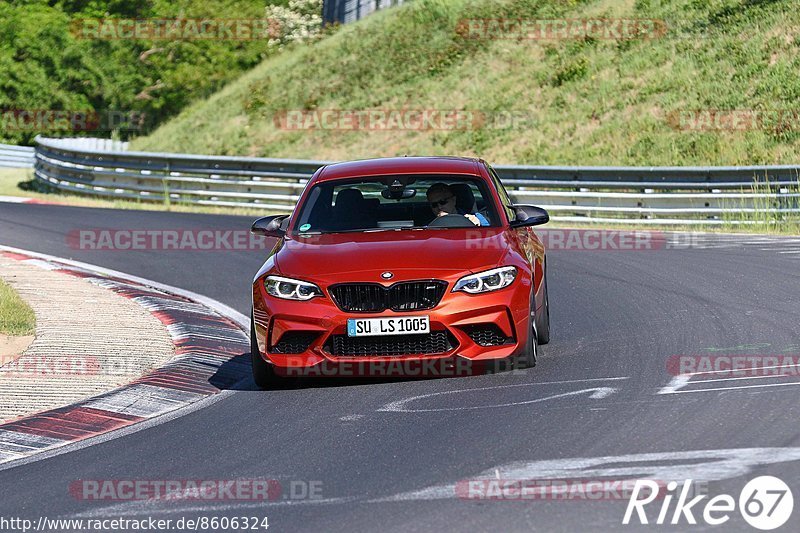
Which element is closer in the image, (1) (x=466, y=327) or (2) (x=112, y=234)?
(1) (x=466, y=327)

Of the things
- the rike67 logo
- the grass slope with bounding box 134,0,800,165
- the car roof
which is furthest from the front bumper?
the grass slope with bounding box 134,0,800,165

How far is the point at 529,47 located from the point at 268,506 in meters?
39.2

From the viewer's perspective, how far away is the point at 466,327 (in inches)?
343

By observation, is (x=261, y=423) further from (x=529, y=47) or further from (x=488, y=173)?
(x=529, y=47)

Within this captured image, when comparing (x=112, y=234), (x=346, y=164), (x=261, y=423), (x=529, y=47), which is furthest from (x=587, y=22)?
→ (x=261, y=423)

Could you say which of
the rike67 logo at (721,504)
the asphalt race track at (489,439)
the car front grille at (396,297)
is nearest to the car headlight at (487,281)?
the car front grille at (396,297)

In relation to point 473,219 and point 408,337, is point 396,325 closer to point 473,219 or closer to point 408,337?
point 408,337

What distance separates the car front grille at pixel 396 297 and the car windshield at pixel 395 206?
4.00 ft

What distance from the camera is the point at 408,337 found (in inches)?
343

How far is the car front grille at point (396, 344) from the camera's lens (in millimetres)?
8711

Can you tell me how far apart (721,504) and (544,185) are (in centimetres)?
1937

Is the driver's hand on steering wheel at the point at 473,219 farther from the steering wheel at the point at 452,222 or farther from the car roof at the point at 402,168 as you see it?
the car roof at the point at 402,168

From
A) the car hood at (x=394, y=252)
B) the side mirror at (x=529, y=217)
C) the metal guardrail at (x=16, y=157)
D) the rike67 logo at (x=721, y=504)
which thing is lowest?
the metal guardrail at (x=16, y=157)

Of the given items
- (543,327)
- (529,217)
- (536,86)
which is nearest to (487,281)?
(529,217)
